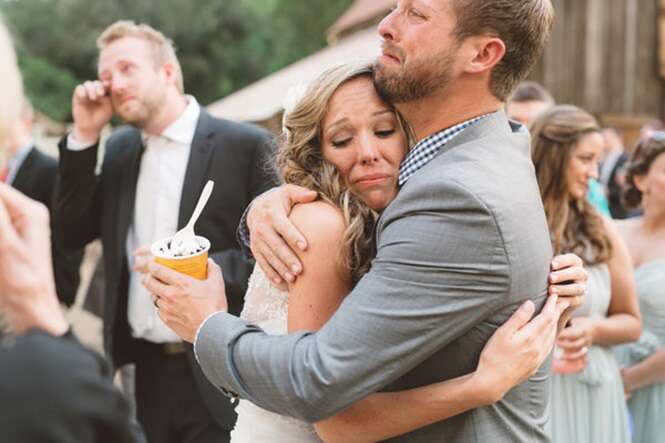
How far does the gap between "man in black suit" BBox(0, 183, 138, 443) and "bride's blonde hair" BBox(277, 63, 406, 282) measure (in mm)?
766

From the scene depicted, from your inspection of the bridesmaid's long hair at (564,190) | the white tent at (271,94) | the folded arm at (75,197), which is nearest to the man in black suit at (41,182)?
the folded arm at (75,197)

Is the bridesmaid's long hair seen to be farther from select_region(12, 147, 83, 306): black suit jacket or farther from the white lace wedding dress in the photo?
select_region(12, 147, 83, 306): black suit jacket

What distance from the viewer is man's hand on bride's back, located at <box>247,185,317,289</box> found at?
6.27ft

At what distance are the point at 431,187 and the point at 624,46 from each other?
40.2 ft

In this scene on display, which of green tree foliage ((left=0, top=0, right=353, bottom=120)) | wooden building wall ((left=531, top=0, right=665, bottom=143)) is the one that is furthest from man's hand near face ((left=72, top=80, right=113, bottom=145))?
green tree foliage ((left=0, top=0, right=353, bottom=120))

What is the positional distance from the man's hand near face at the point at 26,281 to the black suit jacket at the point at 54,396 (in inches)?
3.0

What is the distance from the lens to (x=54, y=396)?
1.13m

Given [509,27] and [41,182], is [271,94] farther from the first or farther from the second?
[509,27]

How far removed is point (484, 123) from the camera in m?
1.89

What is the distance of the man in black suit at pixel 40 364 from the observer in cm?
111

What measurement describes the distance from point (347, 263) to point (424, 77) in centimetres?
48

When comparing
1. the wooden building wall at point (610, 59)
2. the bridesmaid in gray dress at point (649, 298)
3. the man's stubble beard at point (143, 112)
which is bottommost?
the wooden building wall at point (610, 59)

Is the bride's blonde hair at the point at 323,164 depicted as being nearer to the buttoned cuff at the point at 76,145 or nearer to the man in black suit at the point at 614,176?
the buttoned cuff at the point at 76,145

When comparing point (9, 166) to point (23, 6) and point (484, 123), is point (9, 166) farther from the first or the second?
point (23, 6)
